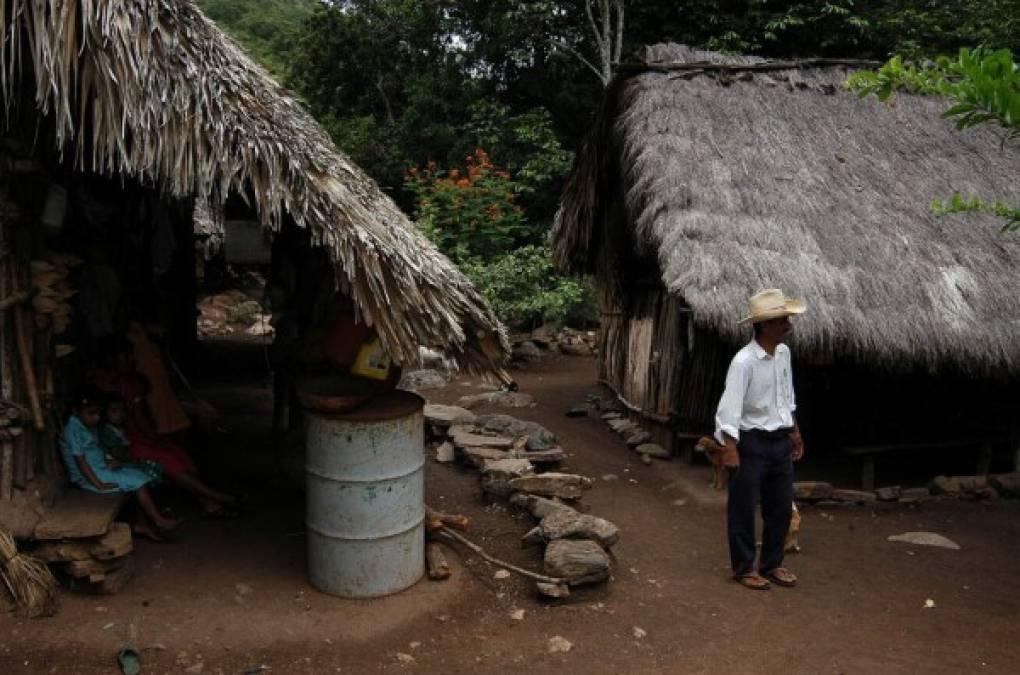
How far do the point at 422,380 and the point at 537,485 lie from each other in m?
4.92

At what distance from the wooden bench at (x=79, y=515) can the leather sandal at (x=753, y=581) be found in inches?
149

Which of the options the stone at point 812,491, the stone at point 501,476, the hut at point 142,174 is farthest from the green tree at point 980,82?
the stone at point 501,476

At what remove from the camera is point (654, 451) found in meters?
7.74

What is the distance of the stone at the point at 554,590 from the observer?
4340mm

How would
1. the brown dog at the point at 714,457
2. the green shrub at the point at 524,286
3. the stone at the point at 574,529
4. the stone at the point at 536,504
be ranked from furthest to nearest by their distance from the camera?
the green shrub at the point at 524,286 < the brown dog at the point at 714,457 < the stone at the point at 536,504 < the stone at the point at 574,529

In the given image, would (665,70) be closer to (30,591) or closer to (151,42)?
(151,42)

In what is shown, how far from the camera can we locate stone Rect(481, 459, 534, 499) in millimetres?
6016

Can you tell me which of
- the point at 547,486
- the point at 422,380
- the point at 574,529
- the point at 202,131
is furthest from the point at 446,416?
the point at 202,131

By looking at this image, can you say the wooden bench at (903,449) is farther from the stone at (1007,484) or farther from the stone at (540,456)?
the stone at (540,456)

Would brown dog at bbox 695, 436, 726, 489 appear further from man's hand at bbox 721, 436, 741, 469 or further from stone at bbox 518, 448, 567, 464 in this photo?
man's hand at bbox 721, 436, 741, 469

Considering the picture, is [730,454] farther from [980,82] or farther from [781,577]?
[980,82]

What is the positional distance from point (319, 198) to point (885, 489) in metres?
5.55

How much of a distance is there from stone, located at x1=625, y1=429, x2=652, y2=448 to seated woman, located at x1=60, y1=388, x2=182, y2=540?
4851 millimetres

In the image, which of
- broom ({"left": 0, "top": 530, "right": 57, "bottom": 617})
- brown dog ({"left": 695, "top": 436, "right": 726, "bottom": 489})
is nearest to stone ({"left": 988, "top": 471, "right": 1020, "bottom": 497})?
brown dog ({"left": 695, "top": 436, "right": 726, "bottom": 489})
